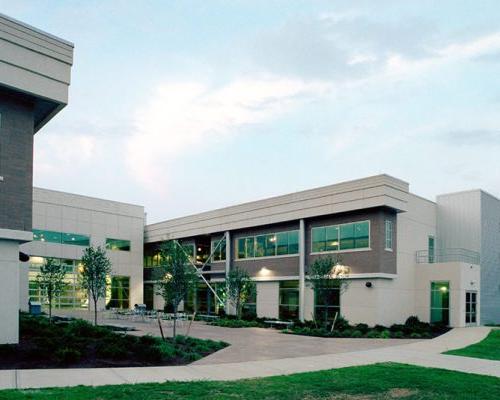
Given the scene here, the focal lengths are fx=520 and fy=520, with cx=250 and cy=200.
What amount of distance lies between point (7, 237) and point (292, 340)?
1231cm

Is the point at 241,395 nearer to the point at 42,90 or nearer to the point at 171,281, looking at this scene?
the point at 171,281

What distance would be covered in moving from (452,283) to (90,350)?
21678 mm

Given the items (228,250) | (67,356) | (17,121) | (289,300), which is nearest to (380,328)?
(289,300)

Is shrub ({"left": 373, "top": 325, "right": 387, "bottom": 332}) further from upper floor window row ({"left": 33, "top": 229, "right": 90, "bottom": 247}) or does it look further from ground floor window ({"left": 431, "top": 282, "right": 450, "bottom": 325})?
upper floor window row ({"left": 33, "top": 229, "right": 90, "bottom": 247})

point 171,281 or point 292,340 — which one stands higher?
point 171,281

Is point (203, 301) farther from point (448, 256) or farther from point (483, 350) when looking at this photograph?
point (483, 350)

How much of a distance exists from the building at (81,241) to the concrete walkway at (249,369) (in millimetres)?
25699

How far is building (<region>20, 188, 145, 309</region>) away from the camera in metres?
39.4

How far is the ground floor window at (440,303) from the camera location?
29.6 metres

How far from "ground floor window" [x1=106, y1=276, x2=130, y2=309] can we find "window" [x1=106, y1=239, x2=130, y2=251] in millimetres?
2568

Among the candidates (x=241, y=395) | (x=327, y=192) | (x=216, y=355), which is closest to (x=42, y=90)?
(x=216, y=355)

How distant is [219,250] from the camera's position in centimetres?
4006

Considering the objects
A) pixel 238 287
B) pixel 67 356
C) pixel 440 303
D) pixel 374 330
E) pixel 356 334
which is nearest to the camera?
pixel 67 356

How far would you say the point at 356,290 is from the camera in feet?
95.7
